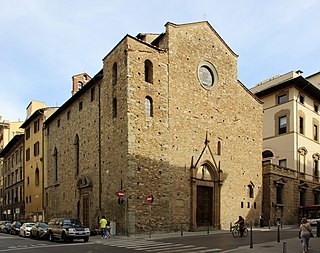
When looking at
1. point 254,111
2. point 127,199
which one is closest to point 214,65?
point 254,111

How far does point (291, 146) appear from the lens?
42.6 meters

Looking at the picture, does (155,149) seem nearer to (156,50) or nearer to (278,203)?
(156,50)

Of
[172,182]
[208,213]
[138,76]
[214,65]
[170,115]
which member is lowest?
[208,213]

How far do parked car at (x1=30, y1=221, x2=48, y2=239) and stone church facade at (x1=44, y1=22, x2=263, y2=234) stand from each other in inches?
182

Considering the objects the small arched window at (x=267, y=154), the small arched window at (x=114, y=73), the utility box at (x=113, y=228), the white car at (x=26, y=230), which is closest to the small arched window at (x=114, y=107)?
the small arched window at (x=114, y=73)

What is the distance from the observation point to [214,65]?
3491 cm

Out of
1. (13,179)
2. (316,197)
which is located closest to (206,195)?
(316,197)

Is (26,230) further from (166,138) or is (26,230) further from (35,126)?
(35,126)

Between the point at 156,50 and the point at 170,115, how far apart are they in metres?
5.07

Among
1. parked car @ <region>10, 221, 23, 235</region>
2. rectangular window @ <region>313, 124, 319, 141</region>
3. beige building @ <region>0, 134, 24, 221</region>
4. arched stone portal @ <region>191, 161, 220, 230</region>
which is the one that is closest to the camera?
arched stone portal @ <region>191, 161, 220, 230</region>

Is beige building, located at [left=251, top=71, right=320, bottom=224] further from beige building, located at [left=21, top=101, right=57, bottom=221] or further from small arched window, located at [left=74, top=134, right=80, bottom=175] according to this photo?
beige building, located at [left=21, top=101, right=57, bottom=221]

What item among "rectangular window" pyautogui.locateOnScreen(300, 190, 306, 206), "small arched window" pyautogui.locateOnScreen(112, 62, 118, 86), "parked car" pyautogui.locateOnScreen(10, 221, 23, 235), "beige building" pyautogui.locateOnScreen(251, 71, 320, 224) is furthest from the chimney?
"rectangular window" pyautogui.locateOnScreen(300, 190, 306, 206)

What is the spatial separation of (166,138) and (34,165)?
87.4 ft

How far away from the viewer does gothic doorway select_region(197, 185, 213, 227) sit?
31.6 m
